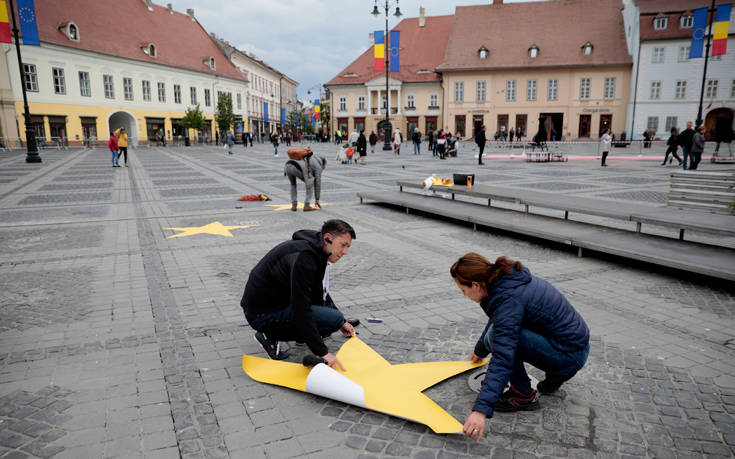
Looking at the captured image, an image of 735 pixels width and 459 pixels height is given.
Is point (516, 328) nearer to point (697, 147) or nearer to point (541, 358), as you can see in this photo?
point (541, 358)

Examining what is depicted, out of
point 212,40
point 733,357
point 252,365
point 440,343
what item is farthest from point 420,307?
point 212,40

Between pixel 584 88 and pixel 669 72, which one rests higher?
pixel 669 72

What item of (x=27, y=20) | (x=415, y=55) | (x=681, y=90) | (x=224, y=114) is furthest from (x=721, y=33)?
(x=224, y=114)

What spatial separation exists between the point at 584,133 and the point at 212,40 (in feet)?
159

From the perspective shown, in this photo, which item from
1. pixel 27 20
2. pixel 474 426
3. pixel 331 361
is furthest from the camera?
pixel 27 20

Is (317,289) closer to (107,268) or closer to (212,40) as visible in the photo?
(107,268)

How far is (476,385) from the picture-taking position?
3.60 meters

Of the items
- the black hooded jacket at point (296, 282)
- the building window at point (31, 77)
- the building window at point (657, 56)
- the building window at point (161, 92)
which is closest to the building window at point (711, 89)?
the building window at point (657, 56)

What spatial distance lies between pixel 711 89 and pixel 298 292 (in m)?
56.1

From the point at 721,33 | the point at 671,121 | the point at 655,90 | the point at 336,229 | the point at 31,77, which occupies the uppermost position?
the point at 721,33

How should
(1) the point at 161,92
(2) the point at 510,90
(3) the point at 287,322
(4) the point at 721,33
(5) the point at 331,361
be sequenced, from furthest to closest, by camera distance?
(2) the point at 510,90
(1) the point at 161,92
(4) the point at 721,33
(3) the point at 287,322
(5) the point at 331,361

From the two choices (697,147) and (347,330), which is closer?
(347,330)

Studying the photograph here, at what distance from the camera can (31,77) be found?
41406 mm

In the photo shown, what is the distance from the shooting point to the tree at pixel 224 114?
54906mm
